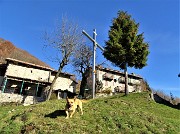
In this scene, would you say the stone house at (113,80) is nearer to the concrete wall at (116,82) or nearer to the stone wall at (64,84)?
the concrete wall at (116,82)

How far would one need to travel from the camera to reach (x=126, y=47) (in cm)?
3058

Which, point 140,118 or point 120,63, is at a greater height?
point 120,63

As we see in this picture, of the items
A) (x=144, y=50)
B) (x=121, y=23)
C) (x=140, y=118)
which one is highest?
(x=121, y=23)

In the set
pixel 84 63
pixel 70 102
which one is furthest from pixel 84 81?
pixel 70 102

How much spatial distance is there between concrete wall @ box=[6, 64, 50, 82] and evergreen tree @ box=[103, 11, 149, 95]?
14312 mm

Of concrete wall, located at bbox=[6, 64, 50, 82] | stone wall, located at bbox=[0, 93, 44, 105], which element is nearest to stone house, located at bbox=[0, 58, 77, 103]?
concrete wall, located at bbox=[6, 64, 50, 82]

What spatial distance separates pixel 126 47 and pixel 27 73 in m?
18.9

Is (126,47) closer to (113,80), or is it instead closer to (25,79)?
(25,79)

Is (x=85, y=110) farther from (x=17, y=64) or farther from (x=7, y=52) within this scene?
(x=7, y=52)

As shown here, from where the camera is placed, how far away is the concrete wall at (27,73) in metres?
37.3

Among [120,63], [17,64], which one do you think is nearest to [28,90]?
[17,64]

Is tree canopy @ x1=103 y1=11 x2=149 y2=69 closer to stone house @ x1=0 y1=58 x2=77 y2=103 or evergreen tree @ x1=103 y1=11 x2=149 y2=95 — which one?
evergreen tree @ x1=103 y1=11 x2=149 y2=95

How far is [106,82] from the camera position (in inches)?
1925

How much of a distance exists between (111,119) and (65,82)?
3073cm
